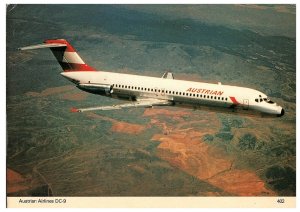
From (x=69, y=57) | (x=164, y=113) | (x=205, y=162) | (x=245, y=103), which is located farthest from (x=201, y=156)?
(x=69, y=57)

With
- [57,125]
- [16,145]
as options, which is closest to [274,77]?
[57,125]

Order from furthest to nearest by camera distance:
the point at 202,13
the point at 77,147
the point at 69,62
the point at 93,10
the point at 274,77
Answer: the point at 93,10 → the point at 274,77 → the point at 77,147 → the point at 202,13 → the point at 69,62

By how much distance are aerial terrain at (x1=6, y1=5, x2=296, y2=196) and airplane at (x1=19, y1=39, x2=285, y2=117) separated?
1051 inches

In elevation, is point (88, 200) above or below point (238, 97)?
below

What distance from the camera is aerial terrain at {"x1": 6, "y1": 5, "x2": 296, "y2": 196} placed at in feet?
288

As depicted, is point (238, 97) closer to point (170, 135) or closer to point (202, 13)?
point (202, 13)

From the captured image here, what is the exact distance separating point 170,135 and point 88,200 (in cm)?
4901

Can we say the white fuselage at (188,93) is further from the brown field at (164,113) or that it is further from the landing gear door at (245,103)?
the brown field at (164,113)

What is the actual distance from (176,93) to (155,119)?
164 feet

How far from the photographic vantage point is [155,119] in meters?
103

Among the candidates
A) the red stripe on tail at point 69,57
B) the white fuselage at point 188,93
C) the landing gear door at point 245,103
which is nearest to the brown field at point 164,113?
the red stripe on tail at point 69,57

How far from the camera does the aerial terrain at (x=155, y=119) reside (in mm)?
87875

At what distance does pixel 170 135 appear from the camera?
98.1 metres

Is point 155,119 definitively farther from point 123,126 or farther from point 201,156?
point 201,156
